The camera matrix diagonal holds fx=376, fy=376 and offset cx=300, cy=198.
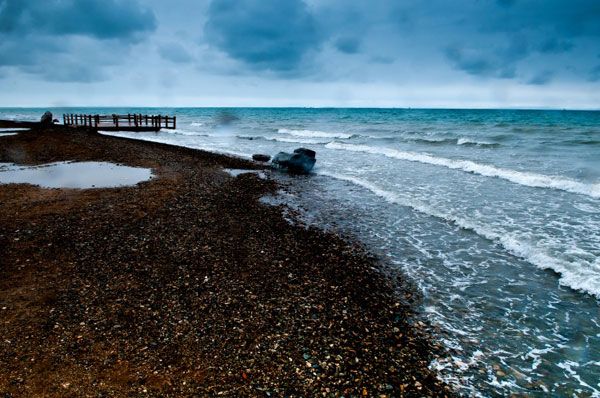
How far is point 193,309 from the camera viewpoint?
7.70 metres

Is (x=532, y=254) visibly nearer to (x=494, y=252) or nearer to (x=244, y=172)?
(x=494, y=252)

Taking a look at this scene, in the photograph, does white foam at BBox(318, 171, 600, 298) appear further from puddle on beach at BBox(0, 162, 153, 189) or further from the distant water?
puddle on beach at BBox(0, 162, 153, 189)

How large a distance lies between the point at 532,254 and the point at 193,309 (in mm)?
9720

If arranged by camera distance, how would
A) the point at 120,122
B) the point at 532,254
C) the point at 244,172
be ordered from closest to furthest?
1. the point at 532,254
2. the point at 244,172
3. the point at 120,122

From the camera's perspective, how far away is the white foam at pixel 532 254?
9.34 m

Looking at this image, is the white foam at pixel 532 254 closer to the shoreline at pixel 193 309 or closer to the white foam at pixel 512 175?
the shoreline at pixel 193 309

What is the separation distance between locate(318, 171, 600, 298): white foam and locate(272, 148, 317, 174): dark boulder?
9.36 m

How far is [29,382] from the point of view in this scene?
18.2ft

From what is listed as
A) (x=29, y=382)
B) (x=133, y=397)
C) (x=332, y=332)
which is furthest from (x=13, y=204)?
(x=332, y=332)

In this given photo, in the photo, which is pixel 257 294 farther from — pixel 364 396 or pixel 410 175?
pixel 410 175

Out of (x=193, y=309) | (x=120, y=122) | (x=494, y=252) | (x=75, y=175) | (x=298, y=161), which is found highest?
(x=120, y=122)

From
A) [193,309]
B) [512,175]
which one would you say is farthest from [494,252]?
[512,175]

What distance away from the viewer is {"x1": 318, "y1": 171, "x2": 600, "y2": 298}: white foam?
934 centimetres

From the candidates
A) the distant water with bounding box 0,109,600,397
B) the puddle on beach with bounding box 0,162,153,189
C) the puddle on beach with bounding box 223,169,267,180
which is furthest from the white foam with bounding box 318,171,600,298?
the puddle on beach with bounding box 0,162,153,189
